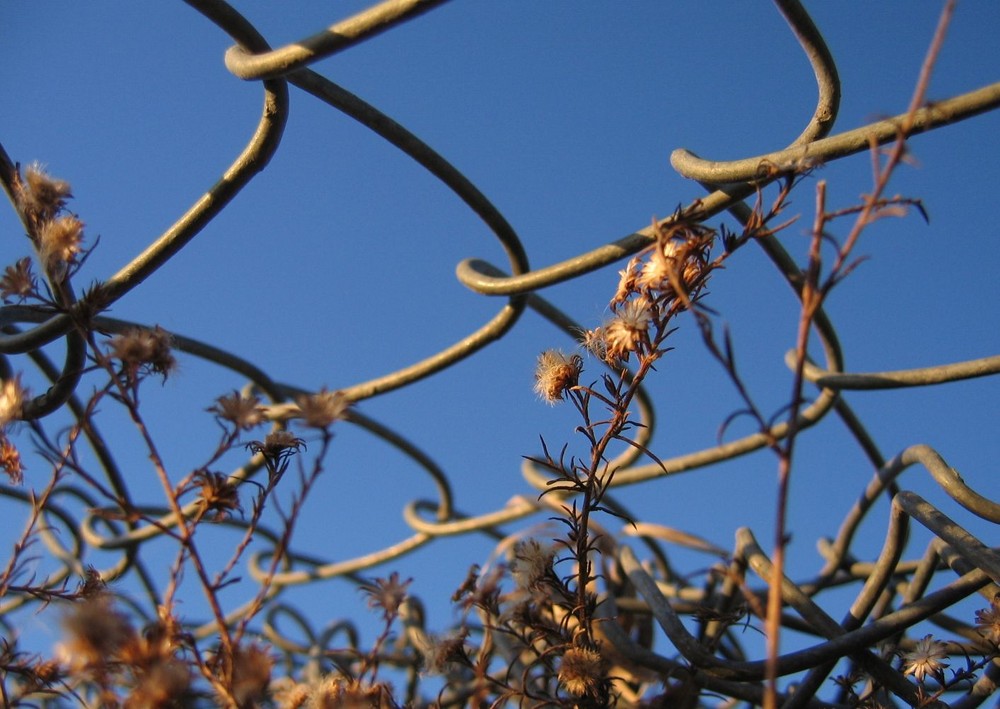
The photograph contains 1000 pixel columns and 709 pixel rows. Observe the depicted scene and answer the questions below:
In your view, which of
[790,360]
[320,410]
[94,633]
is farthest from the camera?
[790,360]

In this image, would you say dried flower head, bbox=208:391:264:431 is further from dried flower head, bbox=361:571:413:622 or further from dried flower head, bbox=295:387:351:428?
dried flower head, bbox=361:571:413:622

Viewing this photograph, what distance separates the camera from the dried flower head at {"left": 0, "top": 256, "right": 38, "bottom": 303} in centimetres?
95

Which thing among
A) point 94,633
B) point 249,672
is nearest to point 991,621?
point 249,672

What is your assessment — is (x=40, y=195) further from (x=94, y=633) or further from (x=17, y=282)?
(x=94, y=633)

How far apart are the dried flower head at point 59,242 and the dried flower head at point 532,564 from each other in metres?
0.57

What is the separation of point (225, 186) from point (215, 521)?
28.6 inches

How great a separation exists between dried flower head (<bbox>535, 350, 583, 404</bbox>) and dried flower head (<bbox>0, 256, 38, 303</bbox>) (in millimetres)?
533

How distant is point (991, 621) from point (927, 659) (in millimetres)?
89

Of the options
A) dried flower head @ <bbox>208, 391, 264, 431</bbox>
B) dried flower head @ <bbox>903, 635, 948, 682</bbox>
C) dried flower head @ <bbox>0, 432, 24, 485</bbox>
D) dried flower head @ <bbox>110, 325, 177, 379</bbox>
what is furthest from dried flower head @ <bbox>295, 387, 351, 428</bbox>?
dried flower head @ <bbox>903, 635, 948, 682</bbox>

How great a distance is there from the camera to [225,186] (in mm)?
1468

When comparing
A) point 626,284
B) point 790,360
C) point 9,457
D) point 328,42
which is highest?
point 790,360

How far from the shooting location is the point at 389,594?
1002mm

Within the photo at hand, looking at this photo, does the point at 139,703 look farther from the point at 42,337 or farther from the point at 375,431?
the point at 375,431

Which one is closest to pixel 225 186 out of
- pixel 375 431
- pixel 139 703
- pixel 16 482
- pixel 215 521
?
pixel 16 482
